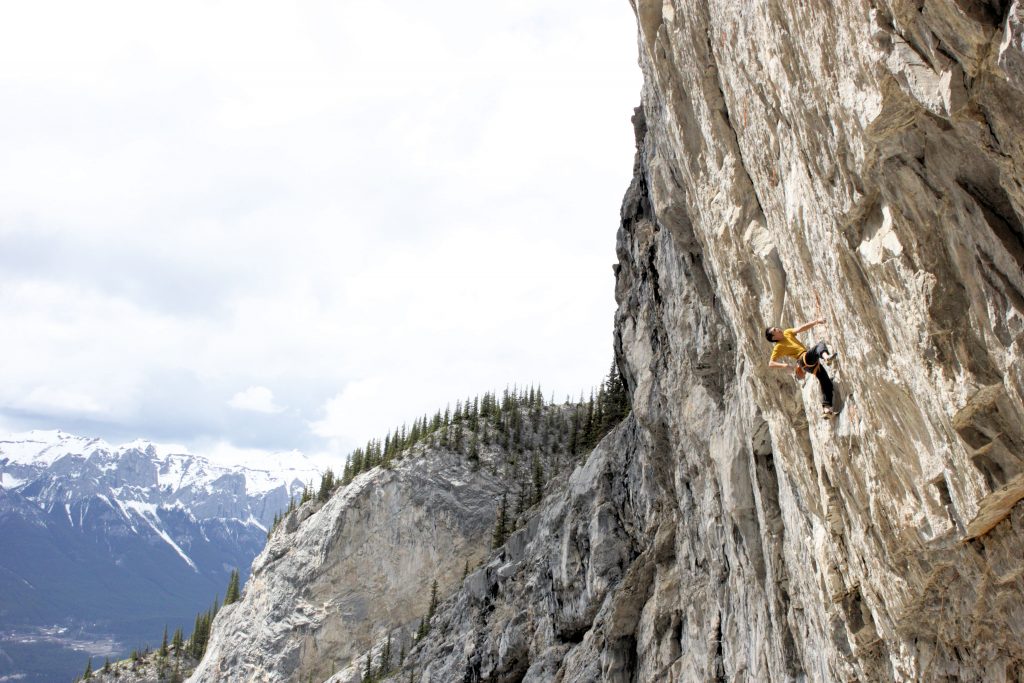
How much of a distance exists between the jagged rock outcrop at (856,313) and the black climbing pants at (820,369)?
0.72 feet

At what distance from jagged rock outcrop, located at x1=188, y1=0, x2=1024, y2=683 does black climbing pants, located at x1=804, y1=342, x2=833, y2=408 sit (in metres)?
0.22

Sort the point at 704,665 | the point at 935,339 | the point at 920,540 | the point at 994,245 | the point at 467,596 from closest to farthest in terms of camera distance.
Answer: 1. the point at 994,245
2. the point at 935,339
3. the point at 920,540
4. the point at 704,665
5. the point at 467,596

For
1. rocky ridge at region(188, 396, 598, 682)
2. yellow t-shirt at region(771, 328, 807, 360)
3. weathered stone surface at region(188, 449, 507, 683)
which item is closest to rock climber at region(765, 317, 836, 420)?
yellow t-shirt at region(771, 328, 807, 360)

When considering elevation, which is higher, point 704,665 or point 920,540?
point 920,540

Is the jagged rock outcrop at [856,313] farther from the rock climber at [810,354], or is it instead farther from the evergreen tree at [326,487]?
the evergreen tree at [326,487]

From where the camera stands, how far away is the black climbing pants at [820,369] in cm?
1252

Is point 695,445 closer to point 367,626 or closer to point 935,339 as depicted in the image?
point 935,339

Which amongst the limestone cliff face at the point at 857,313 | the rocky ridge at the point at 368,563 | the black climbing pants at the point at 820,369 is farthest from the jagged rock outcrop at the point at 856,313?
the rocky ridge at the point at 368,563

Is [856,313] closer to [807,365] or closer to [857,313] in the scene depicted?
[857,313]

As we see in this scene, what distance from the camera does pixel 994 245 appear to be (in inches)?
348

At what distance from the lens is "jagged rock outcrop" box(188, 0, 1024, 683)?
889 cm

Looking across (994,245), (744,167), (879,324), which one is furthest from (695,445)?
(994,245)

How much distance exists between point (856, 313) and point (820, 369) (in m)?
1.69

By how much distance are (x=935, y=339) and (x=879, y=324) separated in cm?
117
